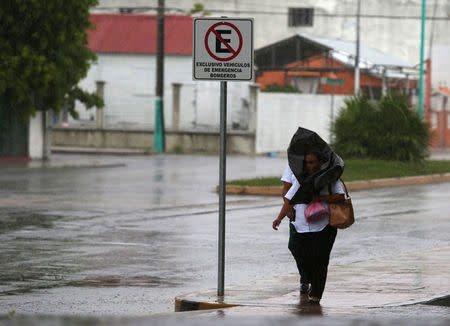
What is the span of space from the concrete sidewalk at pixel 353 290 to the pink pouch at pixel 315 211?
691 mm

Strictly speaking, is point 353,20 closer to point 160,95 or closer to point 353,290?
point 160,95

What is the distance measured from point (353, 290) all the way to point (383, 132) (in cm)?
1942

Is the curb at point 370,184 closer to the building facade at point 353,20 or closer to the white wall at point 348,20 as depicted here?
the building facade at point 353,20

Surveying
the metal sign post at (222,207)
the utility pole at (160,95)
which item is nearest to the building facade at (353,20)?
the utility pole at (160,95)

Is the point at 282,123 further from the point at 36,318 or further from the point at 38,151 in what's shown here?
the point at 36,318

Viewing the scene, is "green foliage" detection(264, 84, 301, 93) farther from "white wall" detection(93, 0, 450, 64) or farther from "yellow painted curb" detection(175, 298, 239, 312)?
"yellow painted curb" detection(175, 298, 239, 312)

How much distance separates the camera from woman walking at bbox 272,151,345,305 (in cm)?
872

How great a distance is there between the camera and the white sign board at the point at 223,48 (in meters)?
9.15

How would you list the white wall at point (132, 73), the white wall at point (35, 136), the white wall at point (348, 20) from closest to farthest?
the white wall at point (35, 136)
the white wall at point (132, 73)
the white wall at point (348, 20)

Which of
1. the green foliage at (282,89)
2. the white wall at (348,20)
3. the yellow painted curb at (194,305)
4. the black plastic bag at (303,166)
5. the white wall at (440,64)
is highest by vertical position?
the white wall at (348,20)

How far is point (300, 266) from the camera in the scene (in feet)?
29.8

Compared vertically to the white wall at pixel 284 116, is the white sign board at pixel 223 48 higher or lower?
higher

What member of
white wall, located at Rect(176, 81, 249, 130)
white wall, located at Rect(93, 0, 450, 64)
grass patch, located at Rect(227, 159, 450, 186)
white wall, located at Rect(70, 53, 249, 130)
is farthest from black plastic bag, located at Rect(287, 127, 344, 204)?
white wall, located at Rect(93, 0, 450, 64)

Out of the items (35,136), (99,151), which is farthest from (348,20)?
Answer: (35,136)
